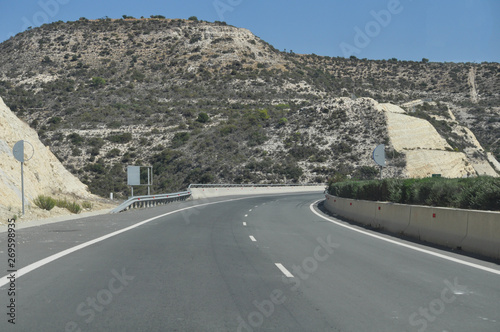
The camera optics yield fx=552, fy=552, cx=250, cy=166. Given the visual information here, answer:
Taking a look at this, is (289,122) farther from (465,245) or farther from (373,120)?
(465,245)

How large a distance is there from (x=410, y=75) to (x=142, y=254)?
118421 mm

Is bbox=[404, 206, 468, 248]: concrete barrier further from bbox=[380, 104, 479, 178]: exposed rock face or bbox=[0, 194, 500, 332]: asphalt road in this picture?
bbox=[380, 104, 479, 178]: exposed rock face

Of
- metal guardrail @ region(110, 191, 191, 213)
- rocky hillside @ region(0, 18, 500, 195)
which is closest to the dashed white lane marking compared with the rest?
metal guardrail @ region(110, 191, 191, 213)

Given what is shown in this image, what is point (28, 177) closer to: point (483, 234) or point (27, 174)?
point (27, 174)

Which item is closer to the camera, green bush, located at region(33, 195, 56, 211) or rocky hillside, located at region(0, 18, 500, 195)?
green bush, located at region(33, 195, 56, 211)

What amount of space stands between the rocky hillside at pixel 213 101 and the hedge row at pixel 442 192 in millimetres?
50281

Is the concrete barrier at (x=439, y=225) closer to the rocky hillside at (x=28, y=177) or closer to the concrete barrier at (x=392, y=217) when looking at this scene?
the concrete barrier at (x=392, y=217)

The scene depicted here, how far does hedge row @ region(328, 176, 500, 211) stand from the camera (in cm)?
1484

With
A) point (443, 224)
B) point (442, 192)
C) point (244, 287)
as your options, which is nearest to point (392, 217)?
point (442, 192)

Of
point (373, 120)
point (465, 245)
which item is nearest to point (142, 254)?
point (465, 245)

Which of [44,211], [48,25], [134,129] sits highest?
[48,25]

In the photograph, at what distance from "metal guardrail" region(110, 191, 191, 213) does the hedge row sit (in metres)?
14.0

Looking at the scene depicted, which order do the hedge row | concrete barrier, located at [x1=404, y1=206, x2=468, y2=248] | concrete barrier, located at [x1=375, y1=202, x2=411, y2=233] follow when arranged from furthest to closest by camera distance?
concrete barrier, located at [x1=375, y1=202, x2=411, y2=233] → the hedge row → concrete barrier, located at [x1=404, y1=206, x2=468, y2=248]

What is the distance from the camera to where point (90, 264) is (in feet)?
36.6
